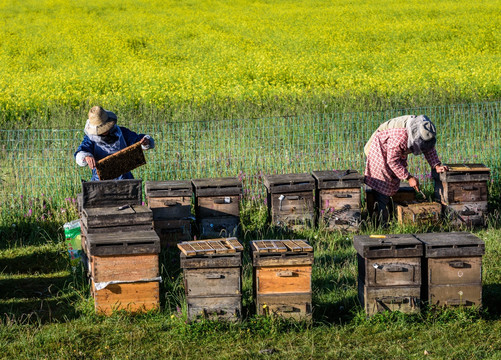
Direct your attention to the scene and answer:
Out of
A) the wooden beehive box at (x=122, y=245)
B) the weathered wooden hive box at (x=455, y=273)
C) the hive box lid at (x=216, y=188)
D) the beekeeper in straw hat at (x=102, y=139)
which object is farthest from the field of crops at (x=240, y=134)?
the beekeeper in straw hat at (x=102, y=139)

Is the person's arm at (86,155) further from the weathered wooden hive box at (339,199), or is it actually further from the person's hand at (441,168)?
the person's hand at (441,168)

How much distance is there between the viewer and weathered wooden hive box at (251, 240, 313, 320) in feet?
21.2

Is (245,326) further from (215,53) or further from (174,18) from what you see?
(174,18)

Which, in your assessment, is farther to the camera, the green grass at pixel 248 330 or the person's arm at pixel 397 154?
the person's arm at pixel 397 154

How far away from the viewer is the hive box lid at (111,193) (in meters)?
7.88

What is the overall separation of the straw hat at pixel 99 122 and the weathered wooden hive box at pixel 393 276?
3.48m

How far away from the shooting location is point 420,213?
31.1 ft

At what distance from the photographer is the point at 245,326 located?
6.42 m

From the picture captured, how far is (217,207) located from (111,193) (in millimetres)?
1821

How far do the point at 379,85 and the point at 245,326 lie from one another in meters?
14.2

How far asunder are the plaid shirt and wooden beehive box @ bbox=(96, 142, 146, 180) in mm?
3245

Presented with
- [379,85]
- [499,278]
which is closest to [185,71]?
[379,85]

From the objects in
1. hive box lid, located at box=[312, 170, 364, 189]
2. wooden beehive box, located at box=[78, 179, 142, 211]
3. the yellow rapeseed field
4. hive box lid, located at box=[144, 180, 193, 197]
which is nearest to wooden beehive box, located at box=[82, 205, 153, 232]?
wooden beehive box, located at box=[78, 179, 142, 211]

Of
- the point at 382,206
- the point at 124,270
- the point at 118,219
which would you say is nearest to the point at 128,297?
the point at 124,270
